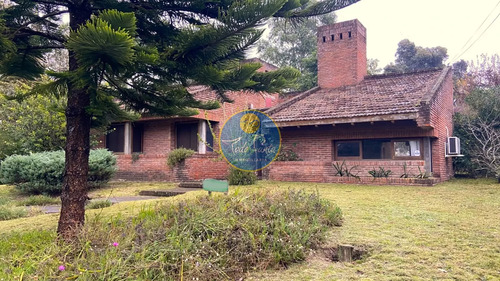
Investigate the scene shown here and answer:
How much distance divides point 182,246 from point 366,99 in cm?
1142

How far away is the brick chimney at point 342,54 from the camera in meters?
15.6

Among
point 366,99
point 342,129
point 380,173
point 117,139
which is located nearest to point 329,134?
point 342,129

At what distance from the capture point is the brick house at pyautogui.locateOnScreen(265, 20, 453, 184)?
1130 cm

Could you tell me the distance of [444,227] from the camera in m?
4.72

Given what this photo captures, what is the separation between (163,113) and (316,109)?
980cm

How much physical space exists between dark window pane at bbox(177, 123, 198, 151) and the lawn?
845cm

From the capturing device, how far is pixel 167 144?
49.0 ft

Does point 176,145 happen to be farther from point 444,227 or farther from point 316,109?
point 444,227

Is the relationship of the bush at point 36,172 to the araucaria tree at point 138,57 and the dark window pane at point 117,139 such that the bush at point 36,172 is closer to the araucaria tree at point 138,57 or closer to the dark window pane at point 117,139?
the dark window pane at point 117,139

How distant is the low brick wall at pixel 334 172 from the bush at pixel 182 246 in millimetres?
7444

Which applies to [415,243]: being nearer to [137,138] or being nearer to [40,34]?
[40,34]

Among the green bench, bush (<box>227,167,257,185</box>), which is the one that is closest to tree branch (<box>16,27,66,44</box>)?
the green bench

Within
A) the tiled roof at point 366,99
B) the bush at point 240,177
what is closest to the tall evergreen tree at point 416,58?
the tiled roof at point 366,99

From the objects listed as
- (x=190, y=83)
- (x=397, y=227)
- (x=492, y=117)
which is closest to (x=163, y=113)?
(x=190, y=83)
